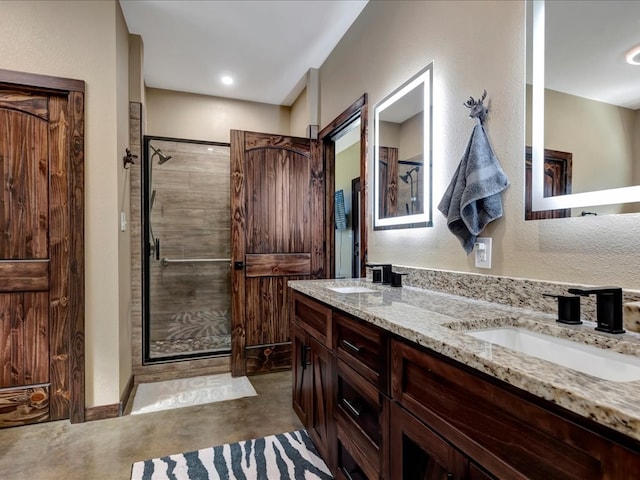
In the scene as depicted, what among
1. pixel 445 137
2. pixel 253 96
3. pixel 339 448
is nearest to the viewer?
pixel 339 448

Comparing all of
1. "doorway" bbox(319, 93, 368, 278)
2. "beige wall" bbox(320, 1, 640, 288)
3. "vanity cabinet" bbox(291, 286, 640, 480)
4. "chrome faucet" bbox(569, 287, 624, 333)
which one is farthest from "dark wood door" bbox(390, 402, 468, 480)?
"doorway" bbox(319, 93, 368, 278)

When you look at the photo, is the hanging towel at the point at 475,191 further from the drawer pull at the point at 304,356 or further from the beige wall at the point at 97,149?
the beige wall at the point at 97,149

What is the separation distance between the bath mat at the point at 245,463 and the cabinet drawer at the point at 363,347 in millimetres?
731

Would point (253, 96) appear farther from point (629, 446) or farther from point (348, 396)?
point (629, 446)

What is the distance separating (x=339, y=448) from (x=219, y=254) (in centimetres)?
250

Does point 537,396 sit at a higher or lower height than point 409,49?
lower

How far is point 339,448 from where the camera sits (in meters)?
1.41

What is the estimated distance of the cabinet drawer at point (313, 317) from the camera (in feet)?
5.00

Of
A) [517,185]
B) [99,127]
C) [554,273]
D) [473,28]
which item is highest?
[473,28]

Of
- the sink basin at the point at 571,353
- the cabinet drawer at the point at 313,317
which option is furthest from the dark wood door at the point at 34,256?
the sink basin at the point at 571,353

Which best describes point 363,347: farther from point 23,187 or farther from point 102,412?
point 23,187

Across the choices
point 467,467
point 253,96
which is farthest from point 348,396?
point 253,96

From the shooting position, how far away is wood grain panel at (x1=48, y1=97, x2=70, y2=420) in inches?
83.8

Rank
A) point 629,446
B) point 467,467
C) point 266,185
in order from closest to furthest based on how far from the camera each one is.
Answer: point 629,446, point 467,467, point 266,185
